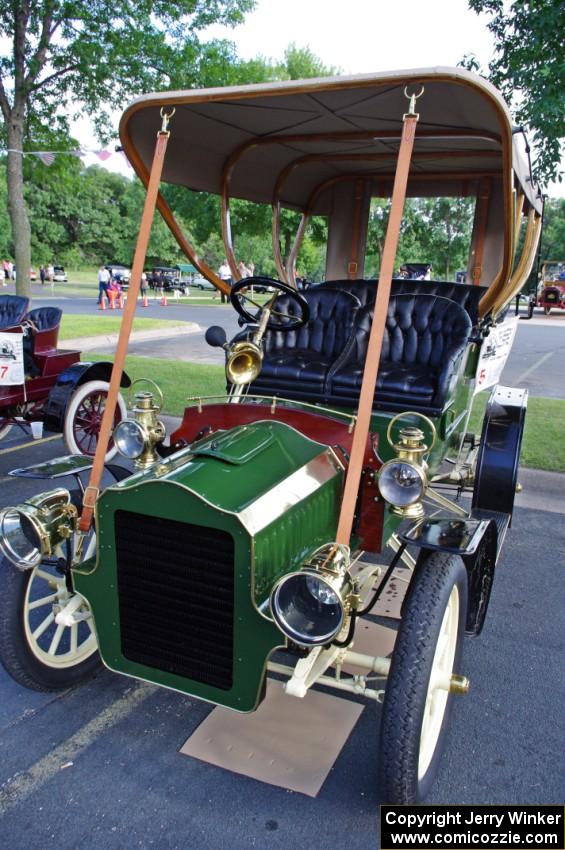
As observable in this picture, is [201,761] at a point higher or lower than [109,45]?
lower

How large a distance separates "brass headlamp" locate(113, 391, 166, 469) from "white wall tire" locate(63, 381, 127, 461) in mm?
2588

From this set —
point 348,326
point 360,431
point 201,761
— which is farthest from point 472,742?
point 348,326

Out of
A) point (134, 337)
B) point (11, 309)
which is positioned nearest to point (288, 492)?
point (11, 309)

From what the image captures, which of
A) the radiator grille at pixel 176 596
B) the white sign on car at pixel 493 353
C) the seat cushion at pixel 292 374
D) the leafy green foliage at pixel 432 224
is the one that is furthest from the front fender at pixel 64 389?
the radiator grille at pixel 176 596

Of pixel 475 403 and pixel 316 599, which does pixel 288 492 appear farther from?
pixel 475 403

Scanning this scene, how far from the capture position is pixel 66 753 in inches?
88.3

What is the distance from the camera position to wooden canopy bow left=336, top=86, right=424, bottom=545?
77.5 inches

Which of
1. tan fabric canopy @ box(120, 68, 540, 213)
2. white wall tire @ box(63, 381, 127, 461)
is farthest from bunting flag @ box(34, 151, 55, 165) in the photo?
tan fabric canopy @ box(120, 68, 540, 213)

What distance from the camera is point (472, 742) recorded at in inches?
92.6

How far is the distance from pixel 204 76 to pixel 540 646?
8611 millimetres

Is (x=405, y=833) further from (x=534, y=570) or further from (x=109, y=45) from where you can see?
(x=109, y=45)

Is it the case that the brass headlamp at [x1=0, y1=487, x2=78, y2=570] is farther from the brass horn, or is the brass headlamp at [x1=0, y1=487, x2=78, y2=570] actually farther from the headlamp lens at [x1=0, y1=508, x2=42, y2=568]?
the brass horn

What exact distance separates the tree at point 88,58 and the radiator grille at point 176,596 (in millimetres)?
8076

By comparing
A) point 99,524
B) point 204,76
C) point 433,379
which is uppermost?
point 204,76
